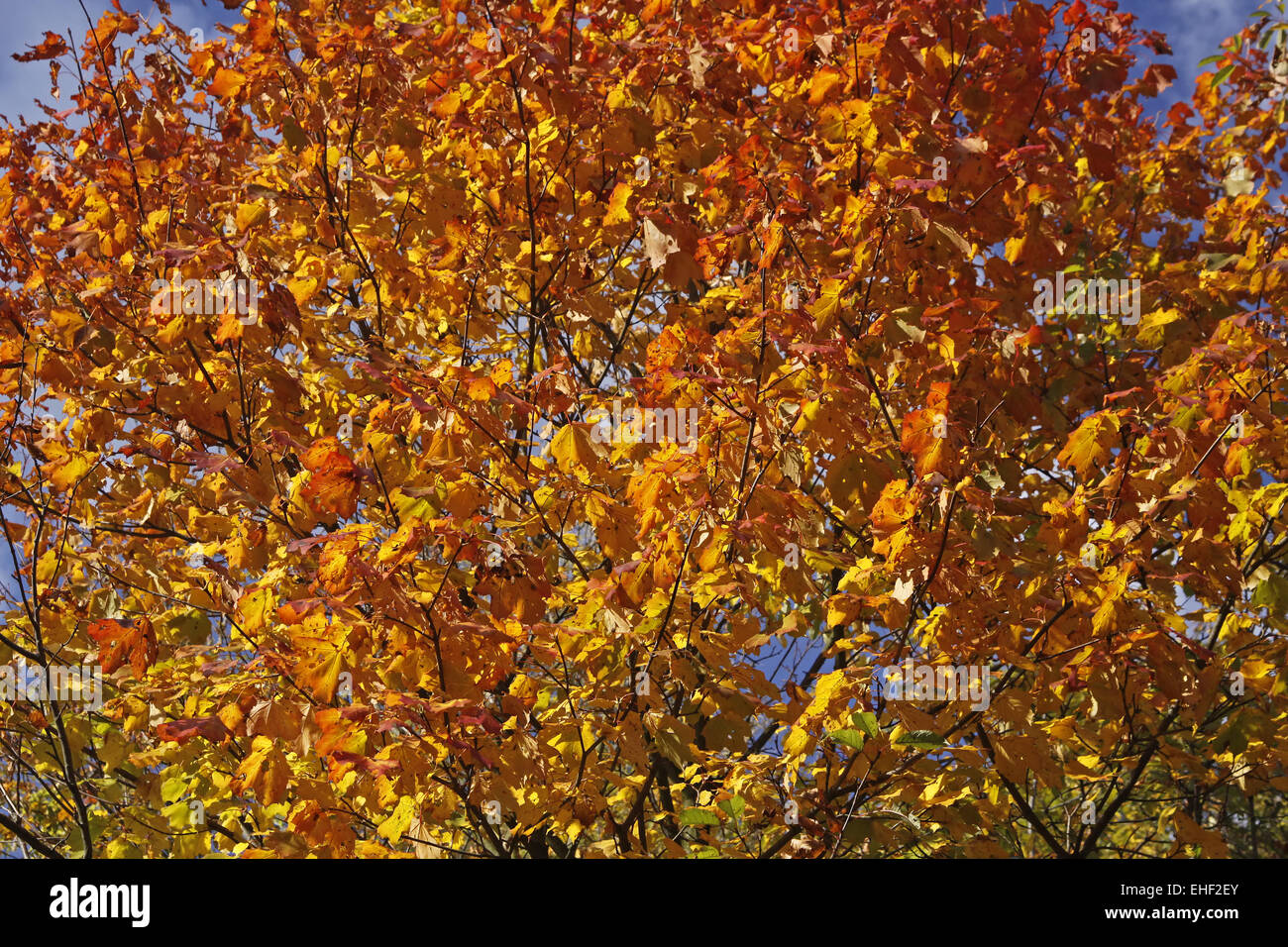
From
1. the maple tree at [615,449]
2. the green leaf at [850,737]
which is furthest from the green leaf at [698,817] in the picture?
the green leaf at [850,737]

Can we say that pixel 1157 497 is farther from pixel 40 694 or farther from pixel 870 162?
pixel 40 694

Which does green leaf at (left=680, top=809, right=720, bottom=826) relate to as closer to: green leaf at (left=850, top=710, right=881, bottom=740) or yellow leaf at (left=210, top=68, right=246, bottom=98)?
green leaf at (left=850, top=710, right=881, bottom=740)

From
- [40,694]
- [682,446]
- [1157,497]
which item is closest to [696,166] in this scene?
[682,446]

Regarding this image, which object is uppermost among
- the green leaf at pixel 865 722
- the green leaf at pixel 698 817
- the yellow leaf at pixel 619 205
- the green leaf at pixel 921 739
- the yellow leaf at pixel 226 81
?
the yellow leaf at pixel 226 81

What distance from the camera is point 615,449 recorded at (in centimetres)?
439

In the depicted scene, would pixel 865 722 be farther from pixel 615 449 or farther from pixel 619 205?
pixel 619 205

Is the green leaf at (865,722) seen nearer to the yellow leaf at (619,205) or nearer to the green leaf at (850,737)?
the green leaf at (850,737)

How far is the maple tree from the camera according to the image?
3520 mm

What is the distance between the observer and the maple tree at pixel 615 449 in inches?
139

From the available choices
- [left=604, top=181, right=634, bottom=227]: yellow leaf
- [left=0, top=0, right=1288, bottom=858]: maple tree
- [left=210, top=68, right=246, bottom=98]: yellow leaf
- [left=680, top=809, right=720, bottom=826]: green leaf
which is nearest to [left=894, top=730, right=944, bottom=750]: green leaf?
[left=0, top=0, right=1288, bottom=858]: maple tree

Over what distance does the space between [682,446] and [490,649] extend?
37.1 inches

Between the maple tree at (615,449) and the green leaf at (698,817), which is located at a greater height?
the maple tree at (615,449)

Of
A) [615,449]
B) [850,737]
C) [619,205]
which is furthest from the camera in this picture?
[619,205]

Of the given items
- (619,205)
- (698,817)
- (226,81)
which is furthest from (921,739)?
(226,81)
